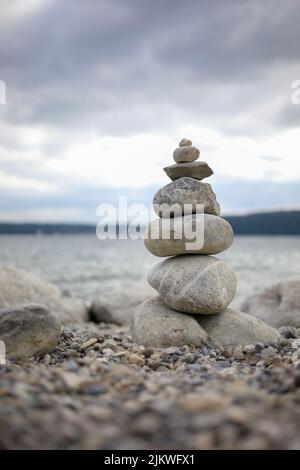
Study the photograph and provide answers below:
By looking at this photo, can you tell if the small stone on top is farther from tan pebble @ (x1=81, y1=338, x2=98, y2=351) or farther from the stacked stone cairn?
tan pebble @ (x1=81, y1=338, x2=98, y2=351)

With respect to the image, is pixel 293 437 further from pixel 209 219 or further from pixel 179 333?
pixel 209 219

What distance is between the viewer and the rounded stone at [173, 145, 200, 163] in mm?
9070

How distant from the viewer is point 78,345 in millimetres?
7832

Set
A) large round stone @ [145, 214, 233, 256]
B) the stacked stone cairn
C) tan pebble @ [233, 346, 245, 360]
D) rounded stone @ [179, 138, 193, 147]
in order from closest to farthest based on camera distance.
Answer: tan pebble @ [233, 346, 245, 360]
the stacked stone cairn
large round stone @ [145, 214, 233, 256]
rounded stone @ [179, 138, 193, 147]

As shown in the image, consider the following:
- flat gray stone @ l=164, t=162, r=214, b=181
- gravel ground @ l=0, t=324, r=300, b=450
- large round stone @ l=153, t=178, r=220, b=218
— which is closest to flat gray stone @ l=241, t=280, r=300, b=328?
large round stone @ l=153, t=178, r=220, b=218

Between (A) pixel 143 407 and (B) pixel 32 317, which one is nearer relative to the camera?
(A) pixel 143 407

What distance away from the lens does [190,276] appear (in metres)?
8.30

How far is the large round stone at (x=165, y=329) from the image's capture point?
8023mm

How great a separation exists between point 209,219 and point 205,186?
2.55 feet

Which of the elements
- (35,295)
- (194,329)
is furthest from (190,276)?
(35,295)

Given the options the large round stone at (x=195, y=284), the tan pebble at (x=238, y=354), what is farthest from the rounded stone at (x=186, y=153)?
the tan pebble at (x=238, y=354)

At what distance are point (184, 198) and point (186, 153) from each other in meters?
1.02

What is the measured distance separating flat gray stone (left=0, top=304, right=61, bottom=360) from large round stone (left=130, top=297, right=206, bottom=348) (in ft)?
5.81
